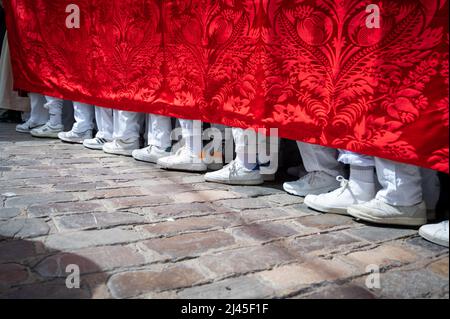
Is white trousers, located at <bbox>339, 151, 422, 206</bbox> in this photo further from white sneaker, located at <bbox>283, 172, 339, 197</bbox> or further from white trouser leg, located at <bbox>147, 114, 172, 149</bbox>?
white trouser leg, located at <bbox>147, 114, 172, 149</bbox>

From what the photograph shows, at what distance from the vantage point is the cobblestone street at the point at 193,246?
123 cm

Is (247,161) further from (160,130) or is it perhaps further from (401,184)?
(401,184)

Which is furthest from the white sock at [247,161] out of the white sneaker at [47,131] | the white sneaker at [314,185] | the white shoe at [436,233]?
the white sneaker at [47,131]

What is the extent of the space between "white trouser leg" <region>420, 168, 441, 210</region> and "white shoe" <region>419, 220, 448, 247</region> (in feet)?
0.77

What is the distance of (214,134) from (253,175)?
53 cm

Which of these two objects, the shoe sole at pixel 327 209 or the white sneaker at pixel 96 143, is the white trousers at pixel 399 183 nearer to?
the shoe sole at pixel 327 209

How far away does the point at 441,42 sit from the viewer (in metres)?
1.55

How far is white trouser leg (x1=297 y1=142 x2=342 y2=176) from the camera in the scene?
7.22ft

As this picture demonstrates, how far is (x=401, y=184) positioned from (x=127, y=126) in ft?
7.13

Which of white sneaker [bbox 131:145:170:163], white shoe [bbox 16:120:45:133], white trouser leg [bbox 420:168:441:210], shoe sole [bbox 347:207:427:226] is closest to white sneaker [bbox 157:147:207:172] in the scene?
white sneaker [bbox 131:145:170:163]

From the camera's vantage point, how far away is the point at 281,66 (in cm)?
212

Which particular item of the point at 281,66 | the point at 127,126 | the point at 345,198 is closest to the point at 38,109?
the point at 127,126

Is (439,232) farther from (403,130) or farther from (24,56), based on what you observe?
(24,56)

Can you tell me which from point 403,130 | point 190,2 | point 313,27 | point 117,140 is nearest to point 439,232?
point 403,130
